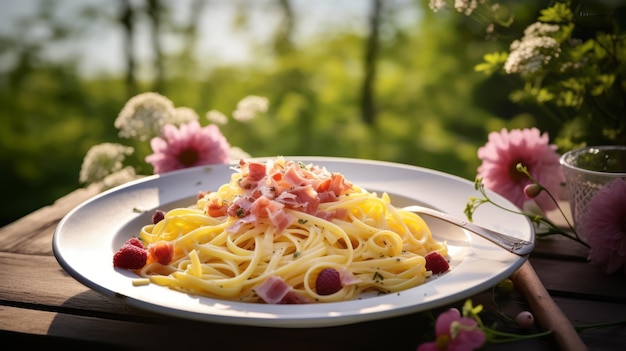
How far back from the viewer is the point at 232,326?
→ 1.75m

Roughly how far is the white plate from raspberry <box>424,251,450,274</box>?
37 millimetres

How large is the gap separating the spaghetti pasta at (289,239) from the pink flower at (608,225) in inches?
18.2

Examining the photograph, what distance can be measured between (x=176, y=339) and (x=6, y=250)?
1082mm

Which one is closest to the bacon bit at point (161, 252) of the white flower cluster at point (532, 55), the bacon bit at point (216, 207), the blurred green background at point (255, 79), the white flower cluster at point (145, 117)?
the bacon bit at point (216, 207)

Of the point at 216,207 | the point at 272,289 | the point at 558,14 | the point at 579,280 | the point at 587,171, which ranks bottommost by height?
the point at 579,280

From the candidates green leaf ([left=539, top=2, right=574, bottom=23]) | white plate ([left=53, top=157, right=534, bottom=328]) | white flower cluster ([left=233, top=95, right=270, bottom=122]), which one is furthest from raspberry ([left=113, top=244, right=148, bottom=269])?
green leaf ([left=539, top=2, right=574, bottom=23])

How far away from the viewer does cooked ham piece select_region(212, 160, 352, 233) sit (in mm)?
2096

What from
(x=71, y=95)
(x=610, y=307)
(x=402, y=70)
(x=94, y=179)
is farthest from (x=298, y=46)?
(x=610, y=307)

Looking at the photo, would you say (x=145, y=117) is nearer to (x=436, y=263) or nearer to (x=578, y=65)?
(x=436, y=263)

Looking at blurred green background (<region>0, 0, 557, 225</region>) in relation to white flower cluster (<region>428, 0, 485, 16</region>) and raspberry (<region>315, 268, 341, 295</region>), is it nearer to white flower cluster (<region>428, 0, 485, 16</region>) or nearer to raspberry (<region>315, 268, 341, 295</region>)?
white flower cluster (<region>428, 0, 485, 16</region>)

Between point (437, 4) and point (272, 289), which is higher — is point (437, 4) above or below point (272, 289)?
above

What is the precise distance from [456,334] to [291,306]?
44 centimetres

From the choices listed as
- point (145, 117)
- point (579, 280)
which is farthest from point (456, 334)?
point (145, 117)

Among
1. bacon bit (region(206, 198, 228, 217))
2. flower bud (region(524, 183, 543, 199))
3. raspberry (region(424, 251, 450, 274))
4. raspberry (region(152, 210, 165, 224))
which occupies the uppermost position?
flower bud (region(524, 183, 543, 199))
